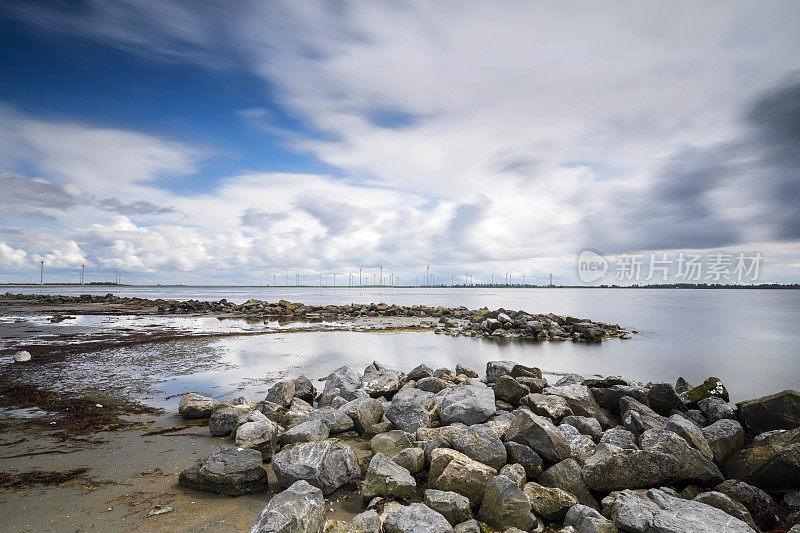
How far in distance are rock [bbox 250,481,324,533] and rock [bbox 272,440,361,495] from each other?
0.73m

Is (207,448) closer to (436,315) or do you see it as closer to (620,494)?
(620,494)

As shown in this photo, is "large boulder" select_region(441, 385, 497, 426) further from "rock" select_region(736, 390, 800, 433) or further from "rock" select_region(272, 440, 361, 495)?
"rock" select_region(736, 390, 800, 433)

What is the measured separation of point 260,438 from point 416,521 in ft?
10.2

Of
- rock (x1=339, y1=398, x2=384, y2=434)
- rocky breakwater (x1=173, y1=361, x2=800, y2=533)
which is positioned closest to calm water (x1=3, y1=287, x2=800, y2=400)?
rock (x1=339, y1=398, x2=384, y2=434)

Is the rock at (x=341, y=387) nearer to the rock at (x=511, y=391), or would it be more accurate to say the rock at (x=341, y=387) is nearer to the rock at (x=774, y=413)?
the rock at (x=511, y=391)

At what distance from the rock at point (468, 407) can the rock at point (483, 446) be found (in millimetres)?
1440

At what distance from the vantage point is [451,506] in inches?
168

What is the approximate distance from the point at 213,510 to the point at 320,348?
14590mm

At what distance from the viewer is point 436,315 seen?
137ft

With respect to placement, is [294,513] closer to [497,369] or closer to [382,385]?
[382,385]

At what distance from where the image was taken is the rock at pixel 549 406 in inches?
284

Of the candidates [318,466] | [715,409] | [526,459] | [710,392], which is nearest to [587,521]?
[526,459]

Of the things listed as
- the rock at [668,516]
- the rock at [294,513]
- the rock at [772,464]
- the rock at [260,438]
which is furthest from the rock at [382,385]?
the rock at [772,464]

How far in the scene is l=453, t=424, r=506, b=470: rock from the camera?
5.28 metres
